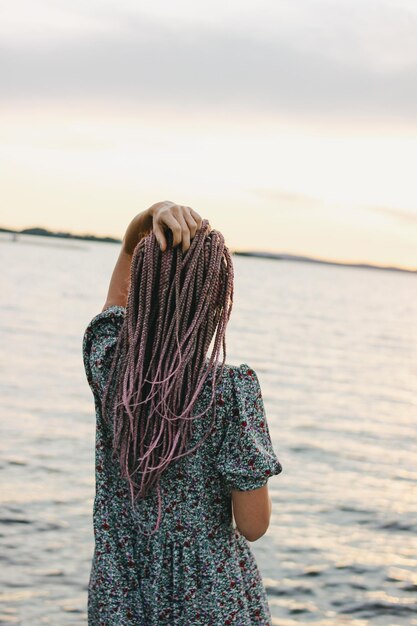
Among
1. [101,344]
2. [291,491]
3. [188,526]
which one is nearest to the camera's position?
[188,526]

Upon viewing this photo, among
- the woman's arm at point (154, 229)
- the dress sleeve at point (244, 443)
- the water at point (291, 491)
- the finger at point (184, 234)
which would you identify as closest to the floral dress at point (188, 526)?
the dress sleeve at point (244, 443)

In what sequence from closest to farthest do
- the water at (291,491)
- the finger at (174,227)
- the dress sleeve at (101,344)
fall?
the finger at (174,227)
the dress sleeve at (101,344)
the water at (291,491)

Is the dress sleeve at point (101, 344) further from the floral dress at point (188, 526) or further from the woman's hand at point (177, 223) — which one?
the woman's hand at point (177, 223)

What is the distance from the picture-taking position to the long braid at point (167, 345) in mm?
2320

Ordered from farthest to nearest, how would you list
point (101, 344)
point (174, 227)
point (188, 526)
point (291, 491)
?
point (291, 491) → point (101, 344) → point (188, 526) → point (174, 227)

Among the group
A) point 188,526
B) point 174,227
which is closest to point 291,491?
point 188,526

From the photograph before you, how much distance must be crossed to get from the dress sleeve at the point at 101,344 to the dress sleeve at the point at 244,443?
0.38 m

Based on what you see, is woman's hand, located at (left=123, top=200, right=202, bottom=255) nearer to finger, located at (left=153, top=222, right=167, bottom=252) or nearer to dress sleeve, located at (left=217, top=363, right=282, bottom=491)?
finger, located at (left=153, top=222, right=167, bottom=252)

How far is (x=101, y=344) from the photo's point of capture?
8.35 feet

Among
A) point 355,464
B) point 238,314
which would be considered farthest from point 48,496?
point 238,314

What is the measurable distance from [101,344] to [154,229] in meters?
0.40

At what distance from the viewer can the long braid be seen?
91.4 inches

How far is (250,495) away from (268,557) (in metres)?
5.71

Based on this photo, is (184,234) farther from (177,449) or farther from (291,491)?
(291,491)
